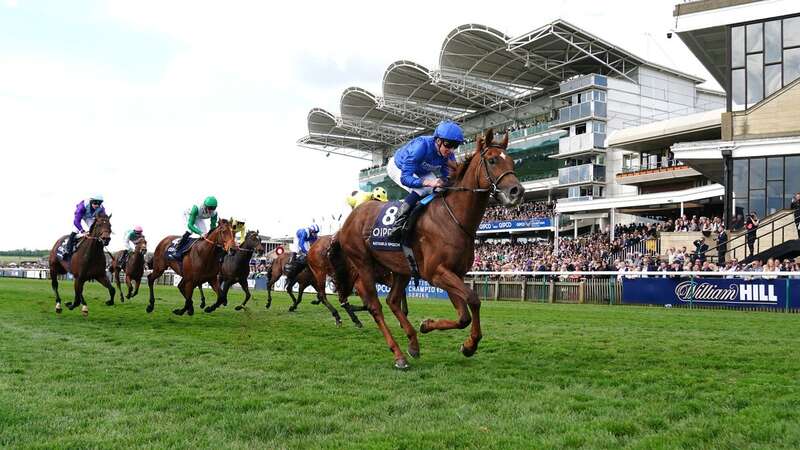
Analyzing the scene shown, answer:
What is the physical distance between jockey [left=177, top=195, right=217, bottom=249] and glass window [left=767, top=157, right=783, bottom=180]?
22.4 m

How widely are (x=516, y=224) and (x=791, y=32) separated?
29.1 metres

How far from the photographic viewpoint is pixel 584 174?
5297cm

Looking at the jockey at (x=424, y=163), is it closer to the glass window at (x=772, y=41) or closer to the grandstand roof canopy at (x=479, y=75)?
the glass window at (x=772, y=41)

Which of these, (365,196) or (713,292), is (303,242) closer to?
(365,196)

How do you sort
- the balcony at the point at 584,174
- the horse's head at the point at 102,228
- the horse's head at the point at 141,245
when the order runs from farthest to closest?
the balcony at the point at 584,174
the horse's head at the point at 141,245
the horse's head at the point at 102,228

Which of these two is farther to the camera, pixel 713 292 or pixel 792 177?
pixel 792 177

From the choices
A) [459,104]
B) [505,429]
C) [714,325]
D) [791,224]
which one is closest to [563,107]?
[459,104]

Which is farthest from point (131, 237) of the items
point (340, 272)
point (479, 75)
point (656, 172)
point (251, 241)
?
point (479, 75)

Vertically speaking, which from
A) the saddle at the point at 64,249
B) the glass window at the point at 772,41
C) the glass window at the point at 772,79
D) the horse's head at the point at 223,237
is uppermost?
the glass window at the point at 772,41

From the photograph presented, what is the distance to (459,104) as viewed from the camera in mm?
67375

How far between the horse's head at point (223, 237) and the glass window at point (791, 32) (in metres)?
24.9

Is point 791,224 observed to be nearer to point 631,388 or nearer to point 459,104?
point 631,388

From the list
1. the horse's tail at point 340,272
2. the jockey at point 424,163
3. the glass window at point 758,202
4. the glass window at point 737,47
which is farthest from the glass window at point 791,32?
the jockey at point 424,163

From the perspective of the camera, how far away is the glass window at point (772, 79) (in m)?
27.7
